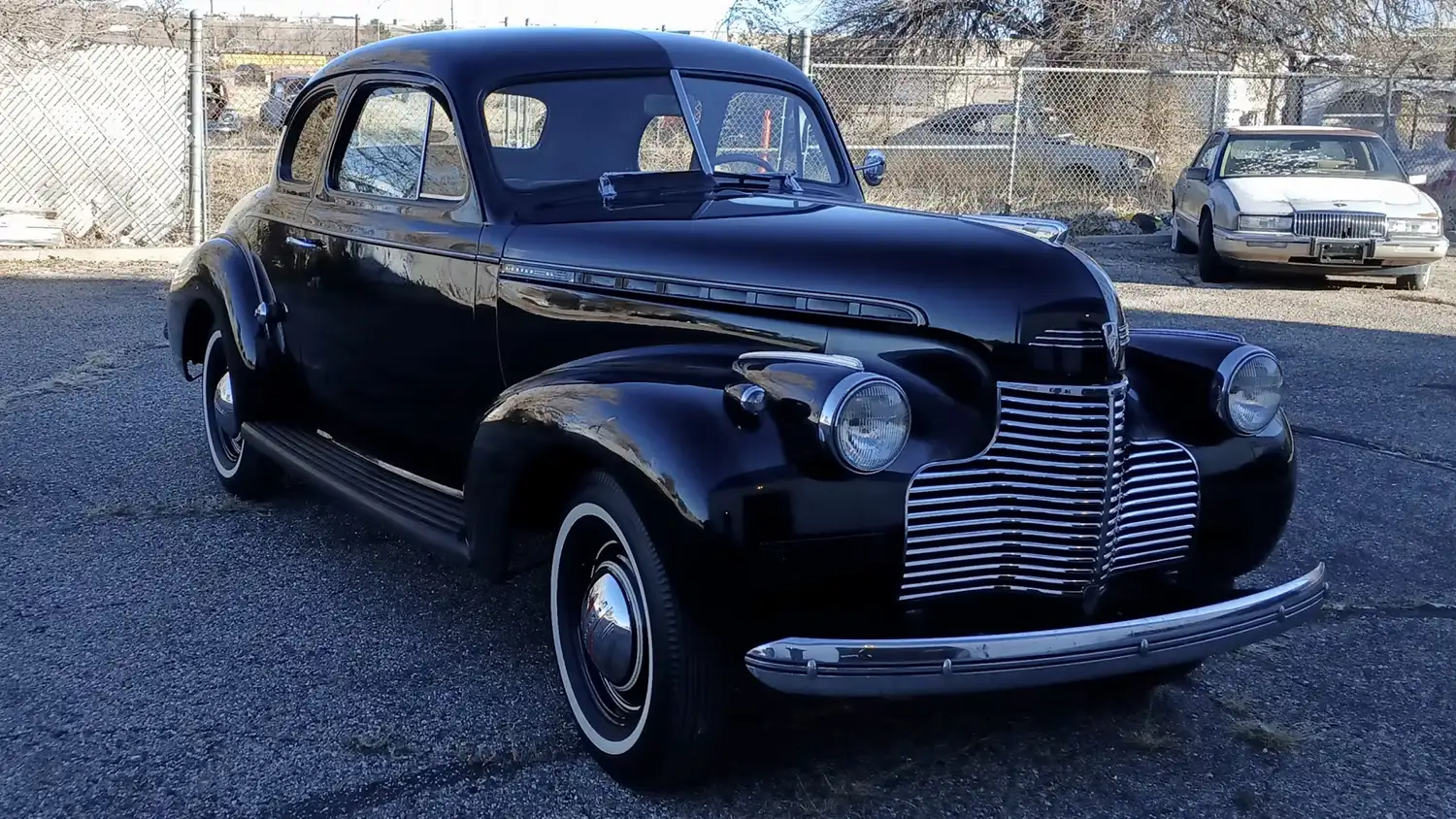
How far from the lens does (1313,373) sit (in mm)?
7656

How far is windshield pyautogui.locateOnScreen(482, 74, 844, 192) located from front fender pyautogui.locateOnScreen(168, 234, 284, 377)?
1.41 meters

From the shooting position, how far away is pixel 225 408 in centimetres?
504

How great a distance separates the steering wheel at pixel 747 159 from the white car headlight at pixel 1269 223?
7948mm

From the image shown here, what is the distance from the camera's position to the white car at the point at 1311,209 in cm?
1067

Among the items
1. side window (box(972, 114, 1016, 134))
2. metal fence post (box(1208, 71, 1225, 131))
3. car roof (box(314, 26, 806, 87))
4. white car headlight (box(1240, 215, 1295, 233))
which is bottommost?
white car headlight (box(1240, 215, 1295, 233))

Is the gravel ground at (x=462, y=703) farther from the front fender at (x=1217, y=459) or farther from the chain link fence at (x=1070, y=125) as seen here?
the chain link fence at (x=1070, y=125)

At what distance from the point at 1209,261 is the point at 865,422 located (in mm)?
9862

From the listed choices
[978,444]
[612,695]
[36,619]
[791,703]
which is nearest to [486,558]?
[612,695]

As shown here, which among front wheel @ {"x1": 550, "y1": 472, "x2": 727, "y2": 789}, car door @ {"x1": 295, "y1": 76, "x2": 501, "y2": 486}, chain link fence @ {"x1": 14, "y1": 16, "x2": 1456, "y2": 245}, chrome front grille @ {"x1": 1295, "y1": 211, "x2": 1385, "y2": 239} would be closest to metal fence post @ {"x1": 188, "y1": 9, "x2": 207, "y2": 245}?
chain link fence @ {"x1": 14, "y1": 16, "x2": 1456, "y2": 245}

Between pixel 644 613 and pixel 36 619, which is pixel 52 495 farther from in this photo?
pixel 644 613

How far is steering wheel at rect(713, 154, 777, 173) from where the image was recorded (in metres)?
3.99

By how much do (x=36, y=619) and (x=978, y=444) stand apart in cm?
292

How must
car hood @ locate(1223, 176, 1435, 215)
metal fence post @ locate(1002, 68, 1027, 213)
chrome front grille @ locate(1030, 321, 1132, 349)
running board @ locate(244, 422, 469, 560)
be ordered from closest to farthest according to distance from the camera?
chrome front grille @ locate(1030, 321, 1132, 349), running board @ locate(244, 422, 469, 560), car hood @ locate(1223, 176, 1435, 215), metal fence post @ locate(1002, 68, 1027, 213)

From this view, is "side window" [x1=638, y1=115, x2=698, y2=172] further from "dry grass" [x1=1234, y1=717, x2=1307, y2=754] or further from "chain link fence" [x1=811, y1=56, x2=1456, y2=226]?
"chain link fence" [x1=811, y1=56, x2=1456, y2=226]
